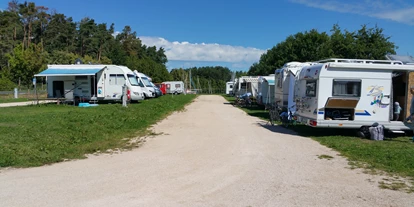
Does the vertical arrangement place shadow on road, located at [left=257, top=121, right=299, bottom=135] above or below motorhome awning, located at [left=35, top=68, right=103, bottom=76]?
below

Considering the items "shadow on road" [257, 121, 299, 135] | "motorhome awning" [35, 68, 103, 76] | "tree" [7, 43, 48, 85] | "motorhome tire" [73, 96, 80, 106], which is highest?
"tree" [7, 43, 48, 85]

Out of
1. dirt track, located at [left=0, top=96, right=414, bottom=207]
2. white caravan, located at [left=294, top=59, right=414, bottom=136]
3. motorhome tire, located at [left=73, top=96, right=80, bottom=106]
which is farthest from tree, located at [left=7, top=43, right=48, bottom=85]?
white caravan, located at [left=294, top=59, right=414, bottom=136]

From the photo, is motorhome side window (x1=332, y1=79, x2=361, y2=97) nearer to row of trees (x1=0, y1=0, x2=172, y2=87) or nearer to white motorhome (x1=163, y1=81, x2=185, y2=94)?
row of trees (x1=0, y1=0, x2=172, y2=87)

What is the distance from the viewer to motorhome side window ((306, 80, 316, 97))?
12.3 meters

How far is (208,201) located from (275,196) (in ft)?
3.63

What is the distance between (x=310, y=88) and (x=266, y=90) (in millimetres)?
11670

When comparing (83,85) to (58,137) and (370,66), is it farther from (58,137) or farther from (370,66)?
(370,66)

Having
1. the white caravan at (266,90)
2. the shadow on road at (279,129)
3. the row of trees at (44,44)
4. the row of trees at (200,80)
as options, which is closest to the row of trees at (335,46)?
the white caravan at (266,90)

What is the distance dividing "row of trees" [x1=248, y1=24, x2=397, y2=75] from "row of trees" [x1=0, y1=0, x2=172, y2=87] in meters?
28.7

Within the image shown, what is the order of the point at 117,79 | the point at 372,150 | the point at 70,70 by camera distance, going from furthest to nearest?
the point at 117,79, the point at 70,70, the point at 372,150

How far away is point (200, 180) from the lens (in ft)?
20.5

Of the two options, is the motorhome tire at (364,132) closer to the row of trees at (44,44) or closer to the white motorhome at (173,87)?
the row of trees at (44,44)

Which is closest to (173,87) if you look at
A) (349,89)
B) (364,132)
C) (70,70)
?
(70,70)

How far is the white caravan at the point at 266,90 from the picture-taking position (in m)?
23.1
